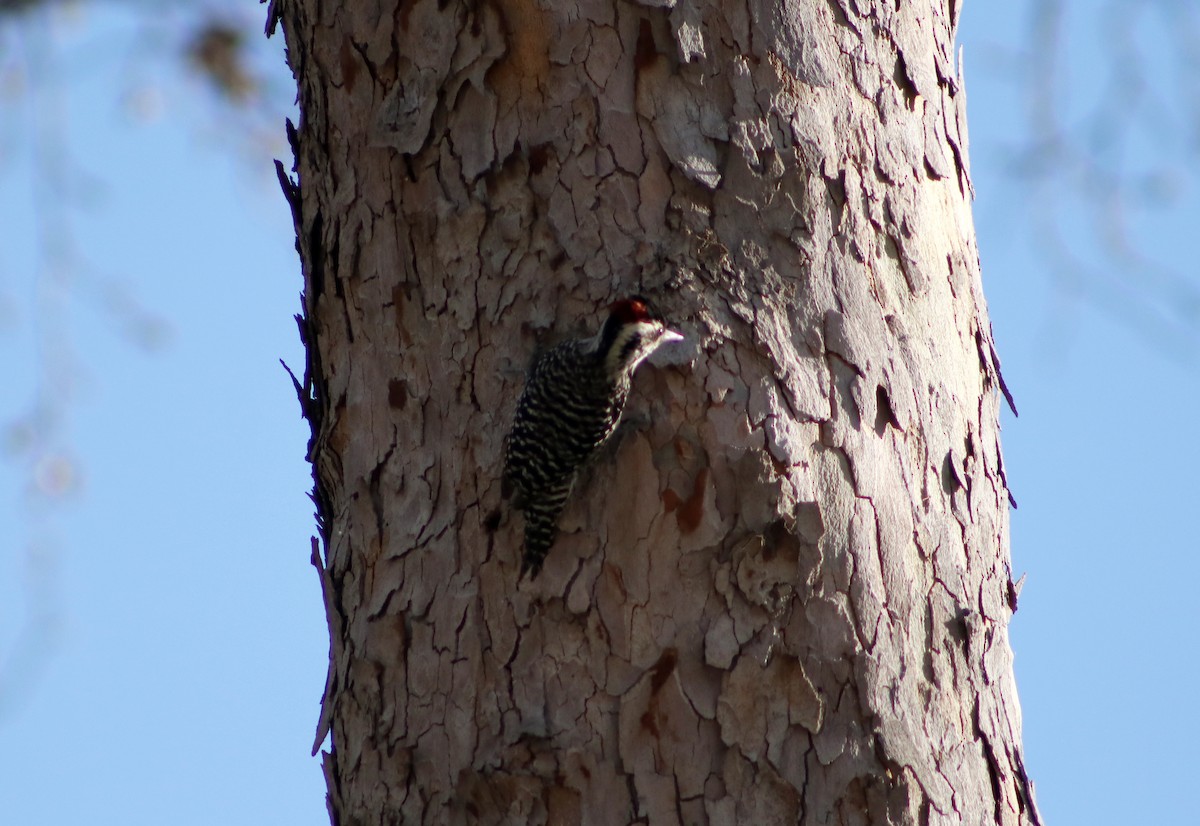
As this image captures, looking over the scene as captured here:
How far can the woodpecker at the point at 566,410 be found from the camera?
9.80ft

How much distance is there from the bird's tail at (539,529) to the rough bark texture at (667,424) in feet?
0.11

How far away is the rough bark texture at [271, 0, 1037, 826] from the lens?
9.37 feet

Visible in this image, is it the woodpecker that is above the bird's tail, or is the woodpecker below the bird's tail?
above

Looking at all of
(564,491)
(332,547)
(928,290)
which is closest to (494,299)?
(564,491)

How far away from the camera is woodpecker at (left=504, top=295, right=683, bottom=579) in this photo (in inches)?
118

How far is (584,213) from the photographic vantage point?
3.14 meters

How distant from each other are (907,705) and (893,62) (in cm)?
159

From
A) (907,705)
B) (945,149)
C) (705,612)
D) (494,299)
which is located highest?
(945,149)

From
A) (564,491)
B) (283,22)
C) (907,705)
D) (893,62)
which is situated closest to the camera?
(907,705)

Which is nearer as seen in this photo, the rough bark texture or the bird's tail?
the rough bark texture

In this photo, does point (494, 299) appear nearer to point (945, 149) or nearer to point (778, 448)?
point (778, 448)

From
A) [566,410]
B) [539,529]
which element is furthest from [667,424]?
[539,529]

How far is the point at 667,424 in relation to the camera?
305 centimetres

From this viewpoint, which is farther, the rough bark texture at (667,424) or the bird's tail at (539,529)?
the bird's tail at (539,529)
